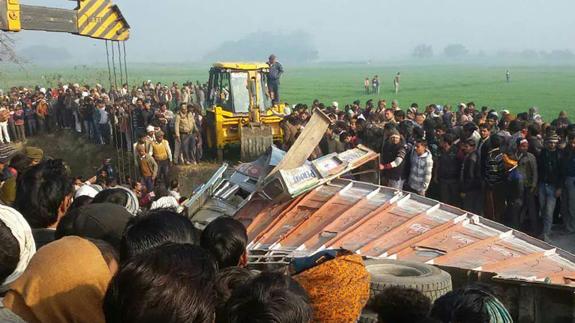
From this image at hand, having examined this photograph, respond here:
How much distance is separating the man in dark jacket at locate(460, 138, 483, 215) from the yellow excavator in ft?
21.1

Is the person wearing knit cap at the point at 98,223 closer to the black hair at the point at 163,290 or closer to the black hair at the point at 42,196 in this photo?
the black hair at the point at 42,196

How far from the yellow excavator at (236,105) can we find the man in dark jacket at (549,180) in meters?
7.45

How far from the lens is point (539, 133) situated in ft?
32.7

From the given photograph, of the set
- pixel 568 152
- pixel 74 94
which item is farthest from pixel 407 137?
pixel 74 94

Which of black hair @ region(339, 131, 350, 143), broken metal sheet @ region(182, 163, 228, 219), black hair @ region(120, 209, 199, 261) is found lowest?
broken metal sheet @ region(182, 163, 228, 219)

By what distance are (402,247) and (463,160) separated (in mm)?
4000

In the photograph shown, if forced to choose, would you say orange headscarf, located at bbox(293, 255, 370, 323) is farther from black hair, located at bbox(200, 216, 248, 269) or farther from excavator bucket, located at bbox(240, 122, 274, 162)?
excavator bucket, located at bbox(240, 122, 274, 162)

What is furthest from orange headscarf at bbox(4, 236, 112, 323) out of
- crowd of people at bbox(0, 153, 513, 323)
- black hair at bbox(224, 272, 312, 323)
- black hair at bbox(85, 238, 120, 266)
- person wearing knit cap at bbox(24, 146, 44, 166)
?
person wearing knit cap at bbox(24, 146, 44, 166)

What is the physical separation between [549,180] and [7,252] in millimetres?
8480

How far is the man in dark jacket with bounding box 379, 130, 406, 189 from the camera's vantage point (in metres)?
9.96

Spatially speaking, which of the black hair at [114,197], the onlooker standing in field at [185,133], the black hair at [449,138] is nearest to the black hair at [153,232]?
the black hair at [114,197]

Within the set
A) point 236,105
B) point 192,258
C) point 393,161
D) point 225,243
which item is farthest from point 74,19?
point 236,105

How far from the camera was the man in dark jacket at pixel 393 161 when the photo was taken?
32.7ft

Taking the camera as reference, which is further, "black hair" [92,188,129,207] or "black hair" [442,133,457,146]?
"black hair" [442,133,457,146]
